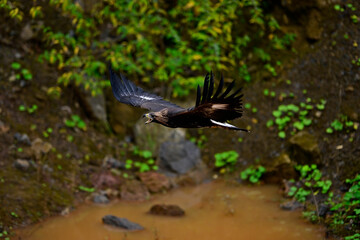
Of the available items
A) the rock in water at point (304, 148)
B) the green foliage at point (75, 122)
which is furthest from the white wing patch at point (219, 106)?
the green foliage at point (75, 122)

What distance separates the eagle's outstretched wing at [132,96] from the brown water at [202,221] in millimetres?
1941

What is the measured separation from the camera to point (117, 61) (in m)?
7.27

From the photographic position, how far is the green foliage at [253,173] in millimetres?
6933

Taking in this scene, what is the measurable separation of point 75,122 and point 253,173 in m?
3.51

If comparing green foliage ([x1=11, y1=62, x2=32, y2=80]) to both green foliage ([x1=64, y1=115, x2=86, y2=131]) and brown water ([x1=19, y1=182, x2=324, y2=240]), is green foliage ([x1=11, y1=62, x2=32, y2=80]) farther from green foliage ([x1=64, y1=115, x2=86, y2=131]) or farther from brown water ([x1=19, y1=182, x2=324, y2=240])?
brown water ([x1=19, y1=182, x2=324, y2=240])

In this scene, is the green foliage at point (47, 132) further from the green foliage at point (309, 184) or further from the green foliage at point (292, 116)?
the green foliage at point (309, 184)

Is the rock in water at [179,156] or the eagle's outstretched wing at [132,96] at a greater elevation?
the eagle's outstretched wing at [132,96]

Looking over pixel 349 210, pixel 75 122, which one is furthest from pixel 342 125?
pixel 75 122

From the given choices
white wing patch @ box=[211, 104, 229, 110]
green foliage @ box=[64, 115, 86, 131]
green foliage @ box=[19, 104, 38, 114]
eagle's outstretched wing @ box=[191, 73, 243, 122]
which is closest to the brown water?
green foliage @ box=[64, 115, 86, 131]

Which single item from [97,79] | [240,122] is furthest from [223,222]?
[97,79]

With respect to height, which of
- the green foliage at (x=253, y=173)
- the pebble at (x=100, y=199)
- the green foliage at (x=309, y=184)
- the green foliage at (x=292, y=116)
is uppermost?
the green foliage at (x=292, y=116)

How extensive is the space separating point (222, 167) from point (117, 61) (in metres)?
2.76

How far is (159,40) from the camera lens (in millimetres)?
8422

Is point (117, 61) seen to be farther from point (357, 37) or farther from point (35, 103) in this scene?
point (357, 37)
